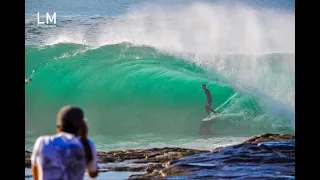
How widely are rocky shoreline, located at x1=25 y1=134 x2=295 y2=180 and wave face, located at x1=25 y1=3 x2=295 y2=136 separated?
262mm

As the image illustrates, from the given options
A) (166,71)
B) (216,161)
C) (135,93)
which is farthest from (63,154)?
(166,71)

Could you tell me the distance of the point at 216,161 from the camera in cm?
667

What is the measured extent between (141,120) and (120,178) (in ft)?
2.99

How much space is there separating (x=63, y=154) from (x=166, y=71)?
13.6ft

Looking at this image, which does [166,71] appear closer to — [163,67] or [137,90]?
[163,67]

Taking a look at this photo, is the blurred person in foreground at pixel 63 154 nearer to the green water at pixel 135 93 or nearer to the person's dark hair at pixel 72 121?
the person's dark hair at pixel 72 121

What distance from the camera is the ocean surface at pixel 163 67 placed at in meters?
6.98

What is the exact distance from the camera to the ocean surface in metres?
6.98

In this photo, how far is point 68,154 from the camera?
3.16 m

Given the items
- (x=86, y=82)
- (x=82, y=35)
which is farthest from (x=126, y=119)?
(x=82, y=35)

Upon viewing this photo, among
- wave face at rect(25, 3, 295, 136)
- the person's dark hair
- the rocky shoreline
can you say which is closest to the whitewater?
wave face at rect(25, 3, 295, 136)

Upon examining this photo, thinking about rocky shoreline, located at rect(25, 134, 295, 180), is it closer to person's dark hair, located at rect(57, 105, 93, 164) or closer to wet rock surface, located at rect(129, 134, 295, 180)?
wet rock surface, located at rect(129, 134, 295, 180)

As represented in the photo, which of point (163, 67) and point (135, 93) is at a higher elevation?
point (163, 67)
